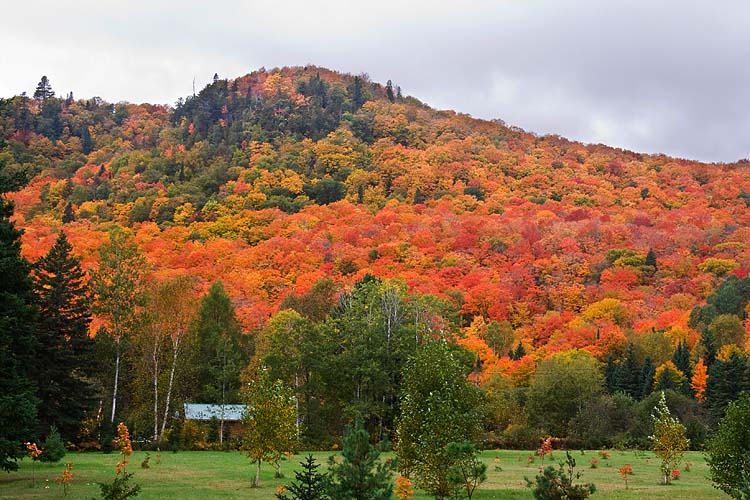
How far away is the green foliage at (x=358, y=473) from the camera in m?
13.7

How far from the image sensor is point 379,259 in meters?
114

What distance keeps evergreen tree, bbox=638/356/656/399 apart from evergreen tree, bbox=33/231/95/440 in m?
47.9

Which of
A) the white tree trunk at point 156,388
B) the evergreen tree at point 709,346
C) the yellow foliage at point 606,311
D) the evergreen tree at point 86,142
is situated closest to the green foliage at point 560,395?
the evergreen tree at point 709,346

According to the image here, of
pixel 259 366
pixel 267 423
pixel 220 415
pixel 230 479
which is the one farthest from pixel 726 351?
pixel 230 479

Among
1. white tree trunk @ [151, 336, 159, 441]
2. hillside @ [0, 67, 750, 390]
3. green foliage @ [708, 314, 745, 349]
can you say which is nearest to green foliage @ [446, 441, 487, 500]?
white tree trunk @ [151, 336, 159, 441]

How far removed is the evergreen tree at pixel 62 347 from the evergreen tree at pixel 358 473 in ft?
85.5

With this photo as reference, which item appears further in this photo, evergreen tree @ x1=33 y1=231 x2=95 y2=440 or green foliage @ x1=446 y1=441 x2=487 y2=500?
evergreen tree @ x1=33 y1=231 x2=95 y2=440

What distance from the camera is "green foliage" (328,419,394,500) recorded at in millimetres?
13687

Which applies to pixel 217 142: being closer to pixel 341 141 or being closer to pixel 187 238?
pixel 341 141

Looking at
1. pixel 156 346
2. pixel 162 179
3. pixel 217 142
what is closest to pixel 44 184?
pixel 162 179

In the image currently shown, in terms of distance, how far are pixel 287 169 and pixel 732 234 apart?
287 ft

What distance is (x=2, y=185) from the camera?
69.2 feet

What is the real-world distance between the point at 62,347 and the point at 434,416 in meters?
25.0

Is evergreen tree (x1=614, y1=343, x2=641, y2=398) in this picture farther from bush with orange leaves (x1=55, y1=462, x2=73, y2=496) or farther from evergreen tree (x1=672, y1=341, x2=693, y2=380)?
bush with orange leaves (x1=55, y1=462, x2=73, y2=496)
